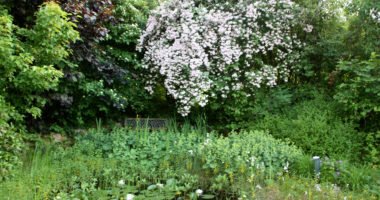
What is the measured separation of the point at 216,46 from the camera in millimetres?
6582

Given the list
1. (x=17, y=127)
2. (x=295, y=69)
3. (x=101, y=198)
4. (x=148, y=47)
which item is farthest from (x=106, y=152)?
(x=295, y=69)

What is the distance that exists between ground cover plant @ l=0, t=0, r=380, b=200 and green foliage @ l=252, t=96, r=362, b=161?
0.02 meters

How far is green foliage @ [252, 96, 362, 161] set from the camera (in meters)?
5.51

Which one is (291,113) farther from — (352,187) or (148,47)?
(148,47)

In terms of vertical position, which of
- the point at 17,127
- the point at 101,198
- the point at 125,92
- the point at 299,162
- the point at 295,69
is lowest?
the point at 101,198

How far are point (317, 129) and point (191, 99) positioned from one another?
2.03 m

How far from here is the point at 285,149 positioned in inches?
195

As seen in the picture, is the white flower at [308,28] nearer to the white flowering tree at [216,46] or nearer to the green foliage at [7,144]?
the white flowering tree at [216,46]

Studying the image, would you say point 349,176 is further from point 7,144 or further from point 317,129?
point 7,144

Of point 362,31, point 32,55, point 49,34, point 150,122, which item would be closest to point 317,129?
point 362,31

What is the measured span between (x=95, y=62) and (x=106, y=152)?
1506mm

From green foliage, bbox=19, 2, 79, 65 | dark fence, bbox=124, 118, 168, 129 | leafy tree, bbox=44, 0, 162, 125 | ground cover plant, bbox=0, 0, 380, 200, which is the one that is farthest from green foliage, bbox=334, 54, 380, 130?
green foliage, bbox=19, 2, 79, 65

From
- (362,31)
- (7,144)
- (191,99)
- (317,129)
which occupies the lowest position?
(7,144)

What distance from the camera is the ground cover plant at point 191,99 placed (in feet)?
14.4
